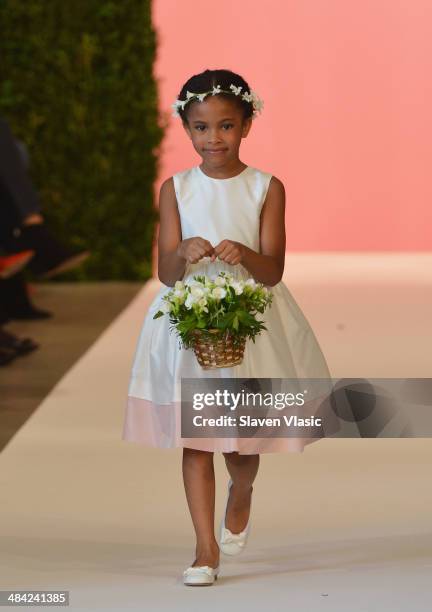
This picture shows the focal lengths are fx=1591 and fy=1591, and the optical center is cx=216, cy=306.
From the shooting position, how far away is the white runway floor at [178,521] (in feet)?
11.1

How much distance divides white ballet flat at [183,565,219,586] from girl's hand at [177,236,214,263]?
664 mm

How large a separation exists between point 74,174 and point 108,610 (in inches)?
313

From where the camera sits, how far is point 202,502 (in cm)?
346

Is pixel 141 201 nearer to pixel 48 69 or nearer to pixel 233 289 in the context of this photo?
pixel 48 69

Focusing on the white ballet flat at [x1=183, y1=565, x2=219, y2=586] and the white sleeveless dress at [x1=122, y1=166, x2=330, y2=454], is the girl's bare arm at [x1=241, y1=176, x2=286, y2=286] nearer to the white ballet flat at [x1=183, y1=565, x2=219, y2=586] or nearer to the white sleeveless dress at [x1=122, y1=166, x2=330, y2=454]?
the white sleeveless dress at [x1=122, y1=166, x2=330, y2=454]

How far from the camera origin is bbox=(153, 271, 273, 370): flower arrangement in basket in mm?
3307

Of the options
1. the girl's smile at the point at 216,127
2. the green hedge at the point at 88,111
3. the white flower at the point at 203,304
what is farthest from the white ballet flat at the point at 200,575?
the green hedge at the point at 88,111

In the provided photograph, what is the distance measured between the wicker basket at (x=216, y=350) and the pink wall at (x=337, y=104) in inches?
363

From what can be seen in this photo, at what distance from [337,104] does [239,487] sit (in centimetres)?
916

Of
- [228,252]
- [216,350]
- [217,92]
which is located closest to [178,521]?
[216,350]

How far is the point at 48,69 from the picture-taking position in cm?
1095

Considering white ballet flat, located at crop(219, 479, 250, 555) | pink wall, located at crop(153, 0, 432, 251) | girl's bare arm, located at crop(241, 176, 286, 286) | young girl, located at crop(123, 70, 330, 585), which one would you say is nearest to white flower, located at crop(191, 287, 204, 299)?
young girl, located at crop(123, 70, 330, 585)

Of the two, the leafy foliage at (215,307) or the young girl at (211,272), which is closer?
the leafy foliage at (215,307)

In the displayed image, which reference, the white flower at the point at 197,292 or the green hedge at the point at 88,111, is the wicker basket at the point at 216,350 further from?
the green hedge at the point at 88,111
